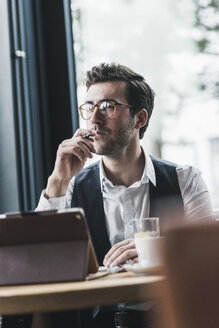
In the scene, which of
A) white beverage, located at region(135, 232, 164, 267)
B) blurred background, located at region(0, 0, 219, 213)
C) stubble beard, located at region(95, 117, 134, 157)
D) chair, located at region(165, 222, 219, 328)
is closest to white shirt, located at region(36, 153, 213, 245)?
stubble beard, located at region(95, 117, 134, 157)

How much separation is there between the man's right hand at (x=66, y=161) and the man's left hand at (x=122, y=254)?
0.61 meters

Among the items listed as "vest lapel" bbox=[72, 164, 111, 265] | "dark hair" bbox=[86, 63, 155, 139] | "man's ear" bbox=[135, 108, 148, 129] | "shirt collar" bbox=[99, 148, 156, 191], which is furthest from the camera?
"man's ear" bbox=[135, 108, 148, 129]

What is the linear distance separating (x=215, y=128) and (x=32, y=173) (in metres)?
1.06

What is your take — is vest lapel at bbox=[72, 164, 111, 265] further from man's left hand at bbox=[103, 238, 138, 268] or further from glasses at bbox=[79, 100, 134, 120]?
man's left hand at bbox=[103, 238, 138, 268]

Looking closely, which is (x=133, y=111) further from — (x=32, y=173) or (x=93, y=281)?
(x=93, y=281)

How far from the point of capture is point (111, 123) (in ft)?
7.25

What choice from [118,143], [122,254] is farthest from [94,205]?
[122,254]

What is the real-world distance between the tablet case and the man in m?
0.76

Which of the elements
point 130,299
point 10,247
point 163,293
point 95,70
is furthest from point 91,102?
point 163,293

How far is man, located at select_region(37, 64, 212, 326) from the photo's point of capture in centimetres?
205

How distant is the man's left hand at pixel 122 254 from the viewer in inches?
54.9

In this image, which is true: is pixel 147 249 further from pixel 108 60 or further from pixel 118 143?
pixel 108 60

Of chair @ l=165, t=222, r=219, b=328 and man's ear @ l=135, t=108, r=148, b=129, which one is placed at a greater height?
man's ear @ l=135, t=108, r=148, b=129

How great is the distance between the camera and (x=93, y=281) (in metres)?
1.13
